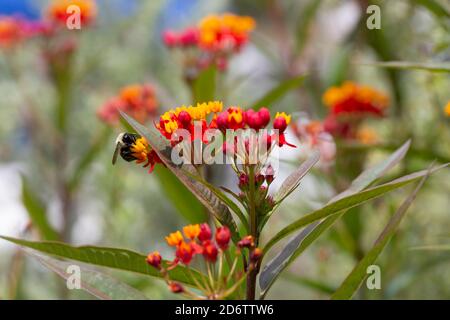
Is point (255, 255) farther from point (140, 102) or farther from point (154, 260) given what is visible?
point (140, 102)

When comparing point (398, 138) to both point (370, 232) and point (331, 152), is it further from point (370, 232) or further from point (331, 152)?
point (370, 232)

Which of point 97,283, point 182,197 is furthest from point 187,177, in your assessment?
point 182,197

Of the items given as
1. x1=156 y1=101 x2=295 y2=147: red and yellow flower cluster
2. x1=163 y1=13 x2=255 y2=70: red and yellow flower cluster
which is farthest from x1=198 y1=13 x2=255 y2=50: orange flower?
x1=156 y1=101 x2=295 y2=147: red and yellow flower cluster

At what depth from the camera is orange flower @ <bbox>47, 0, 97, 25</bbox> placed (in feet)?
5.74

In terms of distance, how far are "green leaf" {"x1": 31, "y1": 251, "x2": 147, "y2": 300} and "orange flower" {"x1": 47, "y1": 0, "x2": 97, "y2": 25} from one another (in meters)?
1.07

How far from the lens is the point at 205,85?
1250 millimetres

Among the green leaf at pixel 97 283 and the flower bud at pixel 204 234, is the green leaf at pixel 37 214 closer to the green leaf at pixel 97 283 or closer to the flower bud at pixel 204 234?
the green leaf at pixel 97 283

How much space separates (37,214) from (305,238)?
817mm

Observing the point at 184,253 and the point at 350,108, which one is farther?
the point at 350,108

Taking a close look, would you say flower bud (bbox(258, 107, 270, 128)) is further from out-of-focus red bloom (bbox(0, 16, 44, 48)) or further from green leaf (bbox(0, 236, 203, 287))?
out-of-focus red bloom (bbox(0, 16, 44, 48))

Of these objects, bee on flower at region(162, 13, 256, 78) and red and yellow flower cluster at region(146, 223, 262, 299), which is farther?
bee on flower at region(162, 13, 256, 78)

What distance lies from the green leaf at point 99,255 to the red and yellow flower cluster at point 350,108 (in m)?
0.79
